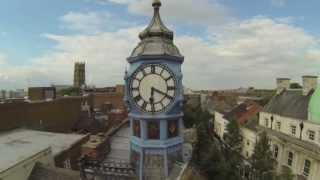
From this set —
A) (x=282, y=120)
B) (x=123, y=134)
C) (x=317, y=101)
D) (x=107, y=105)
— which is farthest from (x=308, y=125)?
(x=107, y=105)

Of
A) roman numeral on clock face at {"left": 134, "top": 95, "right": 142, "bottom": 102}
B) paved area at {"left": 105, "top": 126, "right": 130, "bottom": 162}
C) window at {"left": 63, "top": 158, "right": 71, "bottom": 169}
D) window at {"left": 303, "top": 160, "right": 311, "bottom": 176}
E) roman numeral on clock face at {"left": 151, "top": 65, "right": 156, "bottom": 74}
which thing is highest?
roman numeral on clock face at {"left": 151, "top": 65, "right": 156, "bottom": 74}

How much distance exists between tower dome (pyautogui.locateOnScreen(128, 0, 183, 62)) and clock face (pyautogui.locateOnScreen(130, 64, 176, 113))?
0.34 metres

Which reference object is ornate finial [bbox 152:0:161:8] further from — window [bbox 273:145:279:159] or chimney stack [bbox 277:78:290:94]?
chimney stack [bbox 277:78:290:94]

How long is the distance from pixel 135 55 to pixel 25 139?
8.35m

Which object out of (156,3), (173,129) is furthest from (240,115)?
Answer: (156,3)

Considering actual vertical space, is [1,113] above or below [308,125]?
above

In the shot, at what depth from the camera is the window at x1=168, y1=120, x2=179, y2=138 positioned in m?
6.87

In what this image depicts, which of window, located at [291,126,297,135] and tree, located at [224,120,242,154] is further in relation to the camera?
tree, located at [224,120,242,154]

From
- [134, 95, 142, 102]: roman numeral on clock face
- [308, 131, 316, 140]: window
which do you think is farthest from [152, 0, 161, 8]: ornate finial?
[308, 131, 316, 140]: window

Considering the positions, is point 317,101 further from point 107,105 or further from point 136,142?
point 107,105

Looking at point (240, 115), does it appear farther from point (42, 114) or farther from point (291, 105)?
point (42, 114)

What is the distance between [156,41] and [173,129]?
89.2 inches

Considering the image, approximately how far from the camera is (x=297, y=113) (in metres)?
27.6

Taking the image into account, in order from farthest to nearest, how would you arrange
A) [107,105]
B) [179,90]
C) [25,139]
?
[107,105]
[25,139]
[179,90]
